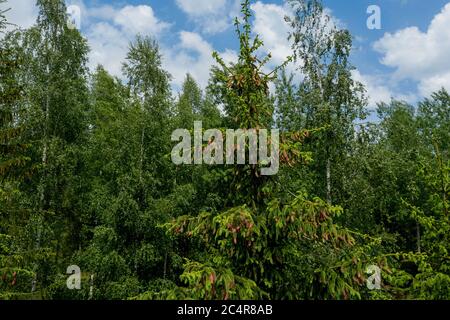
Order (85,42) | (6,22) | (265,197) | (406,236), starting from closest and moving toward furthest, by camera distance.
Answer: (265,197), (6,22), (85,42), (406,236)

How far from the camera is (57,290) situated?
1855cm

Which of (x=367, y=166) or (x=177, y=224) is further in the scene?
(x=367, y=166)

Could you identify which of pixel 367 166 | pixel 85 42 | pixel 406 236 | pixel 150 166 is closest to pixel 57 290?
pixel 150 166

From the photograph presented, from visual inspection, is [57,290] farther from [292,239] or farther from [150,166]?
[292,239]

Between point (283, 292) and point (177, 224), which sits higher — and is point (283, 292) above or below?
below

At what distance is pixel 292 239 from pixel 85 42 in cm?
1775

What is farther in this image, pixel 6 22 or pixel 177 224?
pixel 6 22
